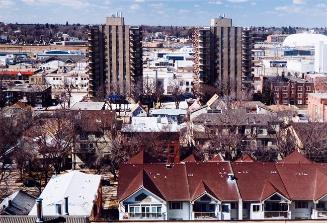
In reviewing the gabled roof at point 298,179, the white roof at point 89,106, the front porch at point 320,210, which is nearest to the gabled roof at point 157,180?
the gabled roof at point 298,179

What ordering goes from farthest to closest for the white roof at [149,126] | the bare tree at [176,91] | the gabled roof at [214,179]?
the bare tree at [176,91]
the white roof at [149,126]
the gabled roof at [214,179]

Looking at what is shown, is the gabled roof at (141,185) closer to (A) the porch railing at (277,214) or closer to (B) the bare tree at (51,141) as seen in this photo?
(A) the porch railing at (277,214)

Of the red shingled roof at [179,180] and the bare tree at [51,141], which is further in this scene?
the bare tree at [51,141]

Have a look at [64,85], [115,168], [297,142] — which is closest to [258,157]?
[297,142]

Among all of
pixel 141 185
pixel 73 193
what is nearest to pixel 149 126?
pixel 73 193

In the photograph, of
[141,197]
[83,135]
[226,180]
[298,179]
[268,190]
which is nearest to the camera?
[141,197]

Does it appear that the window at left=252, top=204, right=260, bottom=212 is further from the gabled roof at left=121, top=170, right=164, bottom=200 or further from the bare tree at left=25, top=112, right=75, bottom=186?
the bare tree at left=25, top=112, right=75, bottom=186

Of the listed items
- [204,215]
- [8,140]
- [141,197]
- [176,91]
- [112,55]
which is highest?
[112,55]

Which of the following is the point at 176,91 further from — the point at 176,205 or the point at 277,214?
the point at 277,214

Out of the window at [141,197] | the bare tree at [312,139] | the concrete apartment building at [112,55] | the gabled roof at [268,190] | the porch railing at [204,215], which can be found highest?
the concrete apartment building at [112,55]
